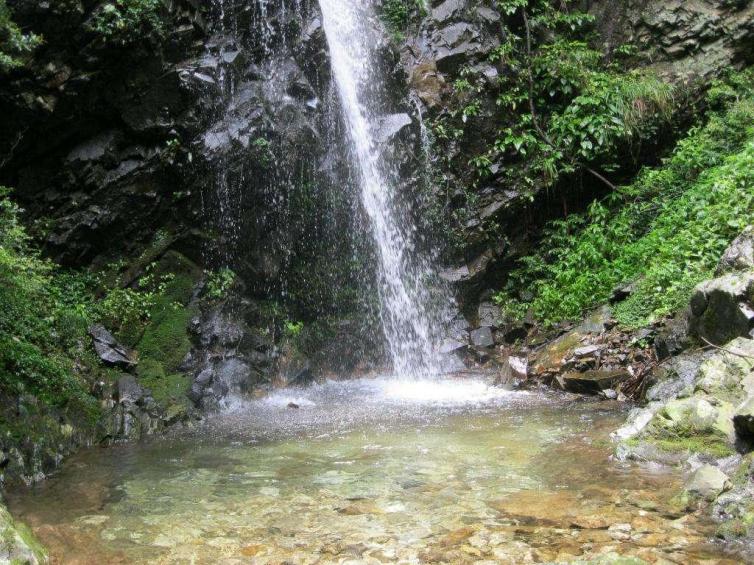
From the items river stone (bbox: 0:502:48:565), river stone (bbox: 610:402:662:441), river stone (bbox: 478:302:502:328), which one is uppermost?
river stone (bbox: 478:302:502:328)

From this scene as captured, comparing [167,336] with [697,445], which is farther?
[167,336]

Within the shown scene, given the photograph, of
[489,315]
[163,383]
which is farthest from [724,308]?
[163,383]

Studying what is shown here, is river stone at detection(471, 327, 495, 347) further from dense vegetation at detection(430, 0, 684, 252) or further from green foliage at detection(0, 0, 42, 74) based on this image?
green foliage at detection(0, 0, 42, 74)

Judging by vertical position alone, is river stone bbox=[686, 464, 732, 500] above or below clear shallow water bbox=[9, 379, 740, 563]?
above

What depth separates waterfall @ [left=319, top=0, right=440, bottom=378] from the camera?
438 inches

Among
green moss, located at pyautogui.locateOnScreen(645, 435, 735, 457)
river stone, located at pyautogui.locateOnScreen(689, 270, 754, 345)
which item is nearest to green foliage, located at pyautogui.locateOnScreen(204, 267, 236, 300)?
river stone, located at pyautogui.locateOnScreen(689, 270, 754, 345)

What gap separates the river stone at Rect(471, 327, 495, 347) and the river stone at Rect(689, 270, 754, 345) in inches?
177

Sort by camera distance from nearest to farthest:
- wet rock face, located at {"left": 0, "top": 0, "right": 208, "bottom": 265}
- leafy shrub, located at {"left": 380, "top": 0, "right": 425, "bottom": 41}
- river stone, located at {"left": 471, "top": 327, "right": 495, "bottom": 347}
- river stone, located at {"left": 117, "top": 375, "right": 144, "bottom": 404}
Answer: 1. river stone, located at {"left": 117, "top": 375, "right": 144, "bottom": 404}
2. wet rock face, located at {"left": 0, "top": 0, "right": 208, "bottom": 265}
3. river stone, located at {"left": 471, "top": 327, "right": 495, "bottom": 347}
4. leafy shrub, located at {"left": 380, "top": 0, "right": 425, "bottom": 41}

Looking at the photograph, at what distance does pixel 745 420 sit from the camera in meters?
4.01

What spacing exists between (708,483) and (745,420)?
53 cm

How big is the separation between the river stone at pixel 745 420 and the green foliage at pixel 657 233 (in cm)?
407

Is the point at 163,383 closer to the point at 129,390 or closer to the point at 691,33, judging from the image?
the point at 129,390

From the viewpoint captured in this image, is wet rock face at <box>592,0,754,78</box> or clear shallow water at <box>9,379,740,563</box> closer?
clear shallow water at <box>9,379,740,563</box>

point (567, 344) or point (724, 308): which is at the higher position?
point (724, 308)
